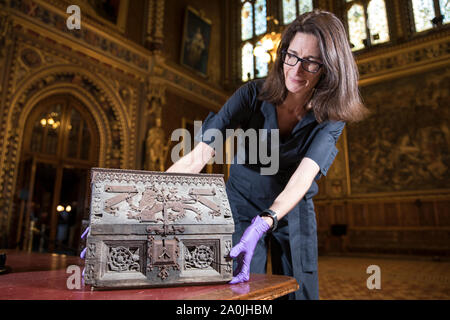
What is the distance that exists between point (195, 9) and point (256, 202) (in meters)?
11.9

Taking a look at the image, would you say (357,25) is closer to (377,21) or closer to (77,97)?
(377,21)

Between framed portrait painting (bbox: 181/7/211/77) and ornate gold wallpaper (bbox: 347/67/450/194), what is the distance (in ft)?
18.9

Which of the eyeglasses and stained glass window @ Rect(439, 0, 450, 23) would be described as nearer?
the eyeglasses

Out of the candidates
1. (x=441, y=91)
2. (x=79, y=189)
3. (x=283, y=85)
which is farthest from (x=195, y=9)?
(x=283, y=85)

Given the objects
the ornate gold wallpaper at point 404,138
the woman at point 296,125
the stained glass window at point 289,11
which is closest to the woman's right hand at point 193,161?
the woman at point 296,125

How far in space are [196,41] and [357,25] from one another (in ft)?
18.3

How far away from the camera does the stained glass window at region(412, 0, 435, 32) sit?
9.68 m

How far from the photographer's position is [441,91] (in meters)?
9.08

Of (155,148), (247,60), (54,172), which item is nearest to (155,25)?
(155,148)

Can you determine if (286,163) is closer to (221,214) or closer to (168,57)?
(221,214)

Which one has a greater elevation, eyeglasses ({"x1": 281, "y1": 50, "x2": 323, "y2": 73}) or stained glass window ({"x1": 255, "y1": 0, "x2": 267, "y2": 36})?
stained glass window ({"x1": 255, "y1": 0, "x2": 267, "y2": 36})

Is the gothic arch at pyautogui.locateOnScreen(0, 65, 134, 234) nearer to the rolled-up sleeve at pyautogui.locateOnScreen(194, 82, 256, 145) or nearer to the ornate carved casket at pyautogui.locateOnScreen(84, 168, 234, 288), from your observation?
the rolled-up sleeve at pyautogui.locateOnScreen(194, 82, 256, 145)

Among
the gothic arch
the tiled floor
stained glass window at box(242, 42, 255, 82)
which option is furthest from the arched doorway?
stained glass window at box(242, 42, 255, 82)
